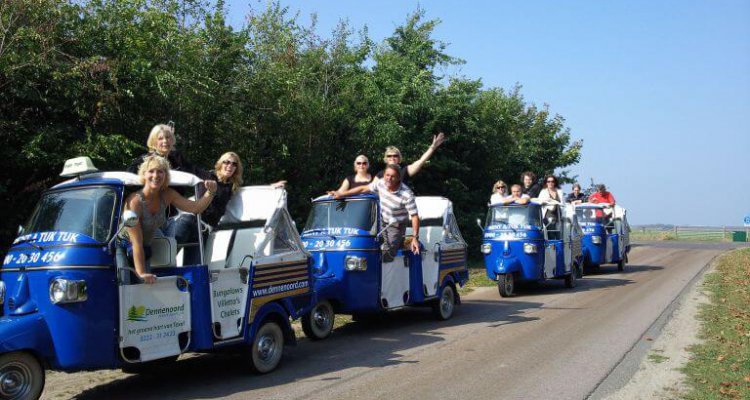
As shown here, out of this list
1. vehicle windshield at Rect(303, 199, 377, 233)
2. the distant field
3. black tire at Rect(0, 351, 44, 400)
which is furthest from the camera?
the distant field

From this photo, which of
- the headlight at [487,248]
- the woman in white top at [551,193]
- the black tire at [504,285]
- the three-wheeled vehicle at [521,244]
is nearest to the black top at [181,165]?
the three-wheeled vehicle at [521,244]

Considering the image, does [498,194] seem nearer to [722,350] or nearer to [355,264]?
[355,264]

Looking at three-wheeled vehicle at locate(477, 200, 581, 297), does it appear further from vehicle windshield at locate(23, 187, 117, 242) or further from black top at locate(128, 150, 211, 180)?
vehicle windshield at locate(23, 187, 117, 242)

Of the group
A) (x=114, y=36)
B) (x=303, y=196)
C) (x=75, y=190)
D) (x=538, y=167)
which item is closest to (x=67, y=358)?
(x=75, y=190)

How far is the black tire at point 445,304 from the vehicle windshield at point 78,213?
284 inches

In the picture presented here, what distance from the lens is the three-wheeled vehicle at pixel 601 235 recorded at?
77.4 feet

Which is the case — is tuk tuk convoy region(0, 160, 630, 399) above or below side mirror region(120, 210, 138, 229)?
below

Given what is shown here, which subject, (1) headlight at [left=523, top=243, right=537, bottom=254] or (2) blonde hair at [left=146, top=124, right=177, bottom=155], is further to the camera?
(1) headlight at [left=523, top=243, right=537, bottom=254]

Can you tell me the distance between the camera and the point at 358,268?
35.0 feet

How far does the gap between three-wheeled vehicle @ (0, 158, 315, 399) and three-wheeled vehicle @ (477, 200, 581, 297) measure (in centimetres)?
873

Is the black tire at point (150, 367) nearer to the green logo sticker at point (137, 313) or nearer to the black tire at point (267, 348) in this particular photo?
the black tire at point (267, 348)

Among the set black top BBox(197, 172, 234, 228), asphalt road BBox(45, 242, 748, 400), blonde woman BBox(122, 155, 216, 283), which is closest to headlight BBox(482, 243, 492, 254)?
asphalt road BBox(45, 242, 748, 400)

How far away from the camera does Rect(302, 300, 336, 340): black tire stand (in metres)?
10.6

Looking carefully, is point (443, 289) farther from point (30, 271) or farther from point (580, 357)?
point (30, 271)
